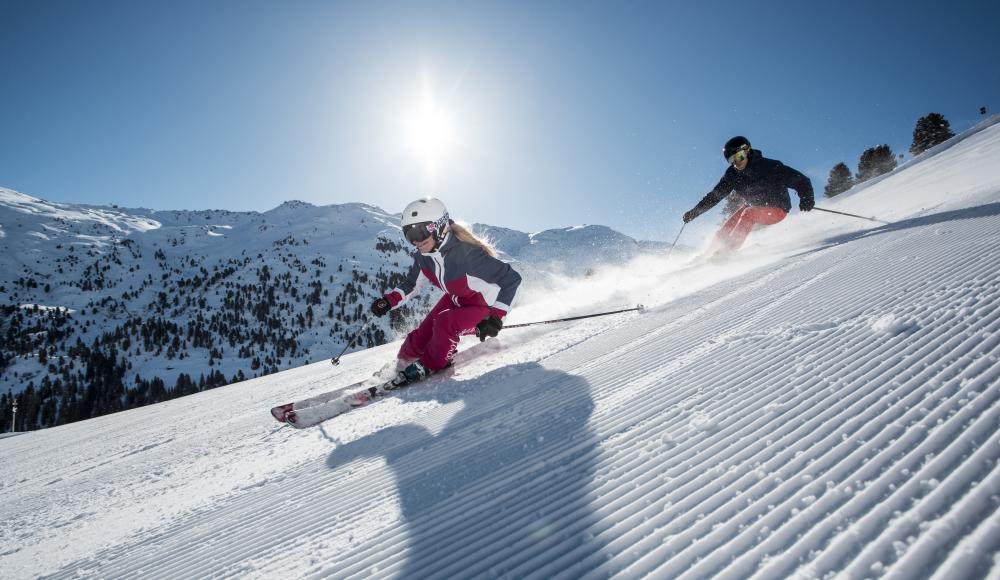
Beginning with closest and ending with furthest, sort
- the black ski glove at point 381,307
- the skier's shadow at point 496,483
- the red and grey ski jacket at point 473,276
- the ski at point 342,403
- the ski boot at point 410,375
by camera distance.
Answer: the skier's shadow at point 496,483, the ski at point 342,403, the ski boot at point 410,375, the red and grey ski jacket at point 473,276, the black ski glove at point 381,307

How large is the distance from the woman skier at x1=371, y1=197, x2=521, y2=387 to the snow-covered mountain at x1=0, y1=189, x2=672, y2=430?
45057 mm

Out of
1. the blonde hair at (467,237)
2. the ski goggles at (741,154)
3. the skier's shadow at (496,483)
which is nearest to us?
the skier's shadow at (496,483)

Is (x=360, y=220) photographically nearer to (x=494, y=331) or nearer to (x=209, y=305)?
(x=209, y=305)

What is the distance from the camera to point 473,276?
4742mm

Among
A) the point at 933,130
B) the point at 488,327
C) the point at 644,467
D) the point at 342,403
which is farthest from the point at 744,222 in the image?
the point at 933,130

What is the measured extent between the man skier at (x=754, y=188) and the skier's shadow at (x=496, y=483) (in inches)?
282

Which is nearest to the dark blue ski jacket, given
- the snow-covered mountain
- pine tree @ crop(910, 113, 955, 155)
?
the snow-covered mountain

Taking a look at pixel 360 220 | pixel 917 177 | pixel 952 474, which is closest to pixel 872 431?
pixel 952 474

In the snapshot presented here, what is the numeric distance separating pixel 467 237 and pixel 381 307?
4.79 ft

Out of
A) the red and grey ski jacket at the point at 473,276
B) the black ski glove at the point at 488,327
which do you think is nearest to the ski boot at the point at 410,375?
the black ski glove at the point at 488,327

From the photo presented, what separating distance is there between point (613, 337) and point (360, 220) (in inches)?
6495

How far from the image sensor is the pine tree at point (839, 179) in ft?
156

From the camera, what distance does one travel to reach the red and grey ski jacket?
470 centimetres

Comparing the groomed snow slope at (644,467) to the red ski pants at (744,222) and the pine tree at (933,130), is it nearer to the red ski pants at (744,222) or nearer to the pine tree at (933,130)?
the red ski pants at (744,222)
